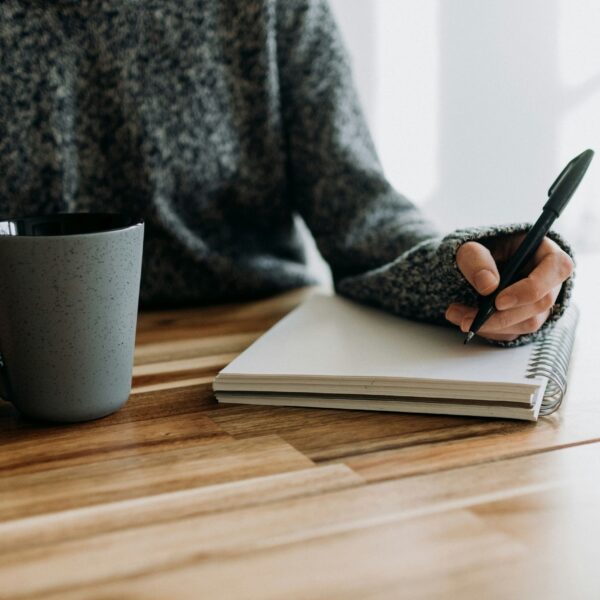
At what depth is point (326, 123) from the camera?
36.4 inches

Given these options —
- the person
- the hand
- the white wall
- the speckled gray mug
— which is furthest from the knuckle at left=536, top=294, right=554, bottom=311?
the white wall

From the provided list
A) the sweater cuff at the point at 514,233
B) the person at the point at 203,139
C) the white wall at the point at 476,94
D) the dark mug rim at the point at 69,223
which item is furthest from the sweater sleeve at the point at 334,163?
the white wall at the point at 476,94

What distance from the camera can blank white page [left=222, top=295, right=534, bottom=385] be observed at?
0.55 metres

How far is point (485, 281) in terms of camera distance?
1.96 ft

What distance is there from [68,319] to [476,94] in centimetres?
166

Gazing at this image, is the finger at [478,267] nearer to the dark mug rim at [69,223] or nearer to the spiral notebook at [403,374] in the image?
the spiral notebook at [403,374]

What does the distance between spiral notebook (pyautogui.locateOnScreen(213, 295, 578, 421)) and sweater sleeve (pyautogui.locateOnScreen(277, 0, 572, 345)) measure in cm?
17

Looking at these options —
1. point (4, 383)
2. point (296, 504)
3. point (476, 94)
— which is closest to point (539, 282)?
point (296, 504)

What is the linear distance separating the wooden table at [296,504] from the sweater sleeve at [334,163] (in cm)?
30

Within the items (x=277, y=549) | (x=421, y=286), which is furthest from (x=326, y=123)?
(x=277, y=549)

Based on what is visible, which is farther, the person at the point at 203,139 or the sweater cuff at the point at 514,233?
the person at the point at 203,139

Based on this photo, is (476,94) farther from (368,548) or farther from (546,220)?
(368,548)

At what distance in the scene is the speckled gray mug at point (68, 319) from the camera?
0.48m

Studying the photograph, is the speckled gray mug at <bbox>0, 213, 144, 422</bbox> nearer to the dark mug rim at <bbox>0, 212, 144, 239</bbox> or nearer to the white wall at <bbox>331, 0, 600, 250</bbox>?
the dark mug rim at <bbox>0, 212, 144, 239</bbox>
